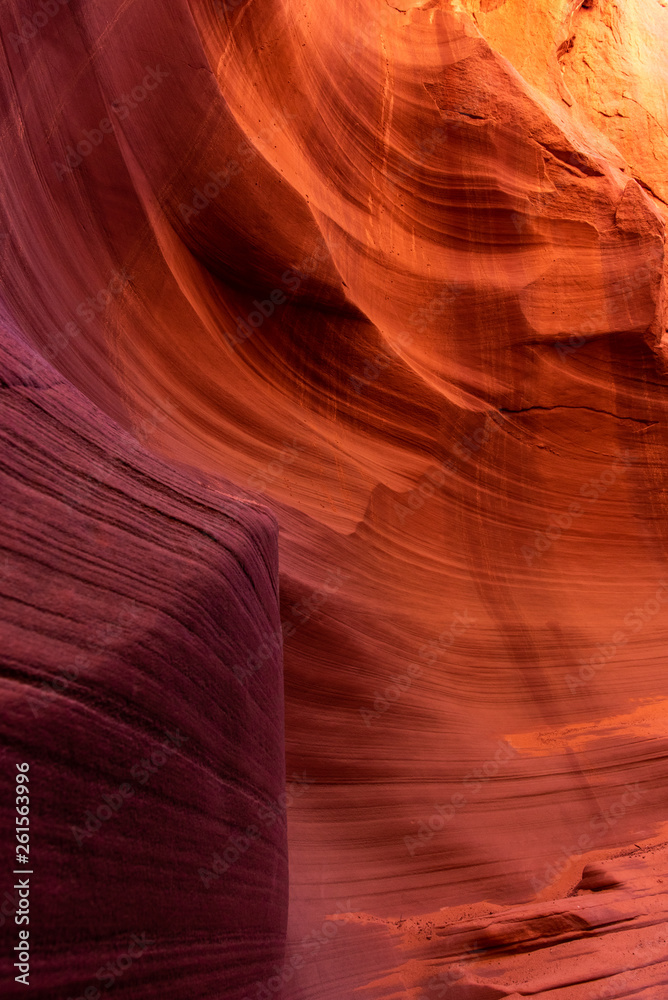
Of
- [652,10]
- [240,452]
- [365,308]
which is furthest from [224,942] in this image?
[652,10]

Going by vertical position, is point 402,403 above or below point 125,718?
above

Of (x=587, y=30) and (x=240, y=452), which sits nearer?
(x=240, y=452)

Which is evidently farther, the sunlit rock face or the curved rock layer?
the sunlit rock face

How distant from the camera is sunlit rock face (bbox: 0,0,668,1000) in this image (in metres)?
3.14

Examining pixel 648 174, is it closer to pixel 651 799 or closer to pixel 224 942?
pixel 651 799

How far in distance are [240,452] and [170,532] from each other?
2039 mm

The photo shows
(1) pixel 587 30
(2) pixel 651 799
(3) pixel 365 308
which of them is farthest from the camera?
(1) pixel 587 30

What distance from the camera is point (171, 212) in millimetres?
3770

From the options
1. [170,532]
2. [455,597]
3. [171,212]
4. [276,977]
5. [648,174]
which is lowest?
[276,977]

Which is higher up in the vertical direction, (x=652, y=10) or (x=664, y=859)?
(x=652, y=10)

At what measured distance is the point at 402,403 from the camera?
4.57 meters

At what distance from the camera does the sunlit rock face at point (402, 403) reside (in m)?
3.14

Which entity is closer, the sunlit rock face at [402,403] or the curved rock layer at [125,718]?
the curved rock layer at [125,718]

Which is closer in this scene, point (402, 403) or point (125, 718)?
point (125, 718)
